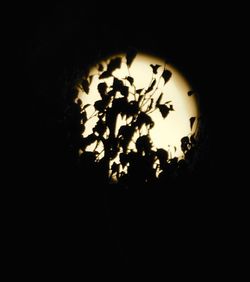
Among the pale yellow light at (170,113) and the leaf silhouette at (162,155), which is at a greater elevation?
the pale yellow light at (170,113)

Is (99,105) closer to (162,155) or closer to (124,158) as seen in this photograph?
(124,158)

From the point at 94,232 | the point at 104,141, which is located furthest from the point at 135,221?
the point at 104,141

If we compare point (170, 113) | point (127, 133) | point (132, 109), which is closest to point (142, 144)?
point (127, 133)

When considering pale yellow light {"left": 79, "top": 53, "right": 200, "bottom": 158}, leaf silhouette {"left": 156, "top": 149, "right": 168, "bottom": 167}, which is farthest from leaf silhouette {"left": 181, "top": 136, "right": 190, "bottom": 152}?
leaf silhouette {"left": 156, "top": 149, "right": 168, "bottom": 167}

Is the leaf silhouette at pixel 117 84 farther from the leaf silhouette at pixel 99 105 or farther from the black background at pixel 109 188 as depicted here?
the black background at pixel 109 188

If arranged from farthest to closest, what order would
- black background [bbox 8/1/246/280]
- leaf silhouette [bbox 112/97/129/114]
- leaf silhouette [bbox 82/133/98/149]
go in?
1. black background [bbox 8/1/246/280]
2. leaf silhouette [bbox 82/133/98/149]
3. leaf silhouette [bbox 112/97/129/114]

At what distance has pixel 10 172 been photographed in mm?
2945

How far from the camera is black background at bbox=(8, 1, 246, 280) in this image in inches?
97.3

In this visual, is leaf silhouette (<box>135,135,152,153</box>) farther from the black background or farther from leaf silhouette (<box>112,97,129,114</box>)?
the black background

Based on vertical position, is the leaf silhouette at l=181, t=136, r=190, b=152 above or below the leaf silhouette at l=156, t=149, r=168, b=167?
above

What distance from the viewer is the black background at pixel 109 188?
2.47 meters

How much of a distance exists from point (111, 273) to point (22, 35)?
109 inches

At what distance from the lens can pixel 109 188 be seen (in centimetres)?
240

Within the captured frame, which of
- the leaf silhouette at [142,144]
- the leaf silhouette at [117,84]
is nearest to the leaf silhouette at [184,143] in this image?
the leaf silhouette at [142,144]
